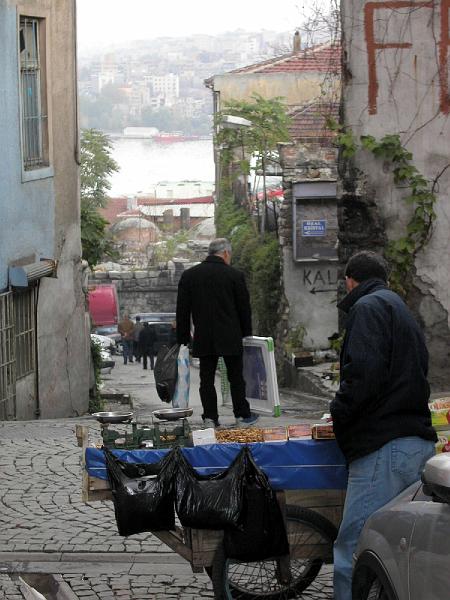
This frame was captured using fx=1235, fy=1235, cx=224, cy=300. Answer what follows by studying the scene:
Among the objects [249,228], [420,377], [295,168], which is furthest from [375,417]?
[249,228]

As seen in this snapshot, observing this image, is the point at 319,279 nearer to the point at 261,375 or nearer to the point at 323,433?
the point at 261,375

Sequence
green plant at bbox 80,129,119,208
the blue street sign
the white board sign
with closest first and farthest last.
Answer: the white board sign < the blue street sign < green plant at bbox 80,129,119,208

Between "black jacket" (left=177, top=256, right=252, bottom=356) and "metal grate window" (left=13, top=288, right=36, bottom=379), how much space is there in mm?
5874

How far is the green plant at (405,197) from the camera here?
10.4 meters

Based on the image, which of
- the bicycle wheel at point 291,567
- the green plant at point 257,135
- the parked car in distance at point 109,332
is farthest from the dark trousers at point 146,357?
the bicycle wheel at point 291,567

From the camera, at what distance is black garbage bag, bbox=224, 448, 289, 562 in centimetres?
579

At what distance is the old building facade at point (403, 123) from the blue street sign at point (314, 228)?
545 inches

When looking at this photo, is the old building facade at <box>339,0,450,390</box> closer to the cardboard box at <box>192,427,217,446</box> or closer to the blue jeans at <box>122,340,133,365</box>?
the cardboard box at <box>192,427,217,446</box>

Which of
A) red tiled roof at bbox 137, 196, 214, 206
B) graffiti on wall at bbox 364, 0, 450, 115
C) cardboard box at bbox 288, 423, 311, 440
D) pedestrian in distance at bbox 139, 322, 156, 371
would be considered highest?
graffiti on wall at bbox 364, 0, 450, 115

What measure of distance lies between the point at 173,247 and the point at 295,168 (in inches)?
1516

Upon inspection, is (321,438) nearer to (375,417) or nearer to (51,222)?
(375,417)

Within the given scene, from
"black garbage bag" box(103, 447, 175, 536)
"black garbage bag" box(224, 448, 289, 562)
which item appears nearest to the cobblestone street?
"black garbage bag" box(224, 448, 289, 562)

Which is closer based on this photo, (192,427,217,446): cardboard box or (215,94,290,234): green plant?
(192,427,217,446): cardboard box

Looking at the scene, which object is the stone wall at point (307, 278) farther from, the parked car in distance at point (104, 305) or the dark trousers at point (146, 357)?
the parked car in distance at point (104, 305)
